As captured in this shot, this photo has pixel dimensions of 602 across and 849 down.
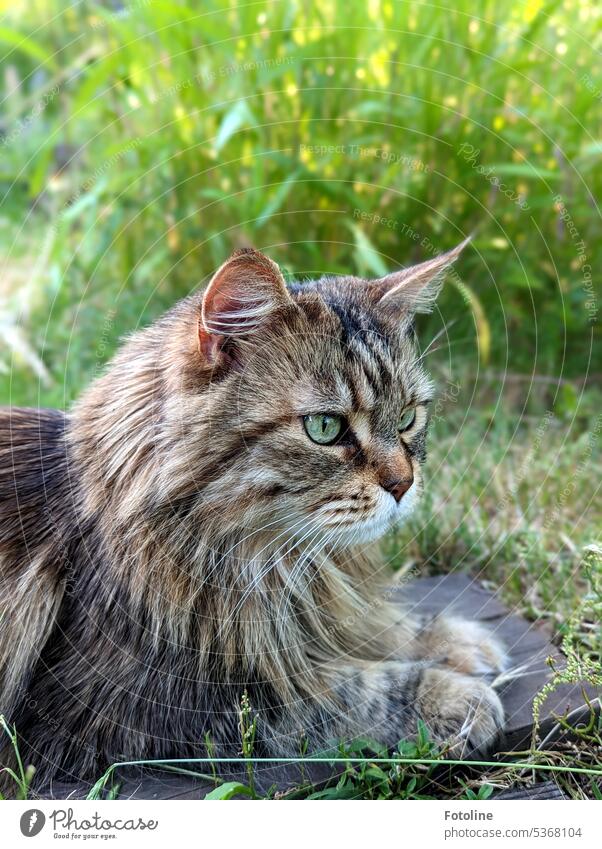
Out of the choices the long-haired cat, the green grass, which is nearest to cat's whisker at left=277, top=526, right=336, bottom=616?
the long-haired cat

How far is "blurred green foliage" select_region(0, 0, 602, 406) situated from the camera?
2637 millimetres

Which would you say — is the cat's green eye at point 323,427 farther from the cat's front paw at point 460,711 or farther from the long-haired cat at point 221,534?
the cat's front paw at point 460,711

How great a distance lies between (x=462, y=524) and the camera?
2166 millimetres

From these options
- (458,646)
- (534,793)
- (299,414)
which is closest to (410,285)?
(299,414)

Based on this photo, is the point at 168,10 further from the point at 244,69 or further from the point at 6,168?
the point at 6,168

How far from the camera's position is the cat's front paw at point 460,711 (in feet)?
4.82

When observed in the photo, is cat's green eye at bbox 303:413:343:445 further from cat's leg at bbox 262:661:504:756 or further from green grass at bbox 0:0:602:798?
green grass at bbox 0:0:602:798

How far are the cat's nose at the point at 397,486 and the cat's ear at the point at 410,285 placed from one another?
0.33 metres

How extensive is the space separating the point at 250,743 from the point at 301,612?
273 mm

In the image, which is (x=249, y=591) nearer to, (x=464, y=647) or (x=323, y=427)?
(x=323, y=427)

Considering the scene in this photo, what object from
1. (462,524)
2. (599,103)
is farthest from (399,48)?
(462,524)

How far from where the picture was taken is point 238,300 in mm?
1360

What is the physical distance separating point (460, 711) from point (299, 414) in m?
0.60

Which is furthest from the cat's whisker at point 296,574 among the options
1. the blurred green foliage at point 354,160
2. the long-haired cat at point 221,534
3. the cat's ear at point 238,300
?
the blurred green foliage at point 354,160
